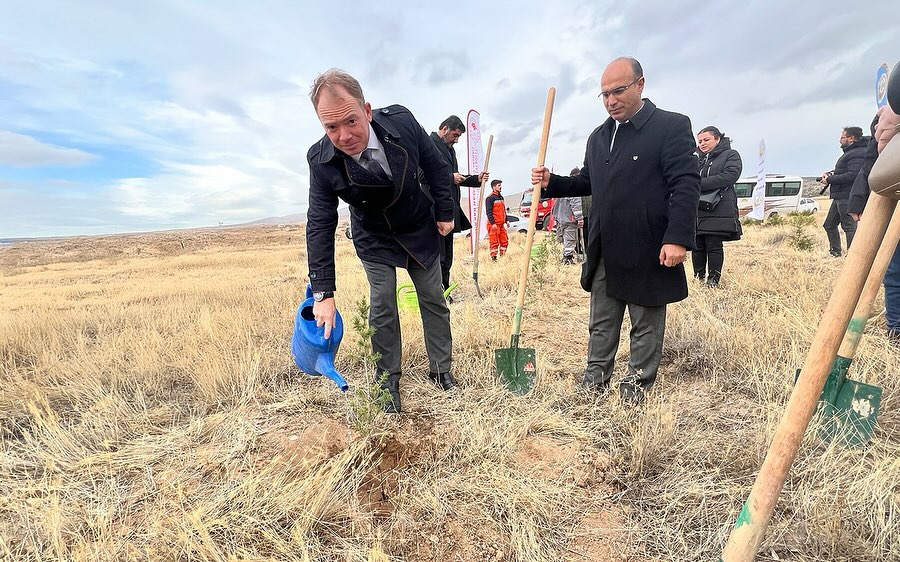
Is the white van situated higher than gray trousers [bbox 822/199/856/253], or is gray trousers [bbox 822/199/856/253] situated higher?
the white van

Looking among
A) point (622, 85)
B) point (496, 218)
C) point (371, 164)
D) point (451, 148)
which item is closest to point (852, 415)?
point (622, 85)

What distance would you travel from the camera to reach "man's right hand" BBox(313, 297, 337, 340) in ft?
6.97

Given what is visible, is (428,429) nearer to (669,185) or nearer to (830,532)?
(830,532)

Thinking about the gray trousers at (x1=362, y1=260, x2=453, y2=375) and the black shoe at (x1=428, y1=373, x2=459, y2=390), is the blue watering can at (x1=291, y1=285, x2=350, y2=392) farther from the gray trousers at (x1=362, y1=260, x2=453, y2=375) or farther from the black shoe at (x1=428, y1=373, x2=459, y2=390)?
the black shoe at (x1=428, y1=373, x2=459, y2=390)

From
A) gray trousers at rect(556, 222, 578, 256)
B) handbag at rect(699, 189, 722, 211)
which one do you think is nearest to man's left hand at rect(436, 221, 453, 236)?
handbag at rect(699, 189, 722, 211)

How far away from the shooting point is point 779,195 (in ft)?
65.9

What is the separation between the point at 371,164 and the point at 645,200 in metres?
1.46

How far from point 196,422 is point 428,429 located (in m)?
1.33

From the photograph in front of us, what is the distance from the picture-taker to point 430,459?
6.56 ft

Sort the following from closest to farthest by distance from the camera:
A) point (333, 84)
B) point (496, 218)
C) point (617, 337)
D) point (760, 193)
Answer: point (333, 84) → point (617, 337) → point (496, 218) → point (760, 193)

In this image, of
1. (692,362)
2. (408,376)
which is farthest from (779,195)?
(408,376)

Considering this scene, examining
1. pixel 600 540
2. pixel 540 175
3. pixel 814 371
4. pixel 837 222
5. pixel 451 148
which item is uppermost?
pixel 451 148

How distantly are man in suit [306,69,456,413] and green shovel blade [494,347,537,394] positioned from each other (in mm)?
364

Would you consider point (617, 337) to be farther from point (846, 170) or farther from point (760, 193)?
point (760, 193)
